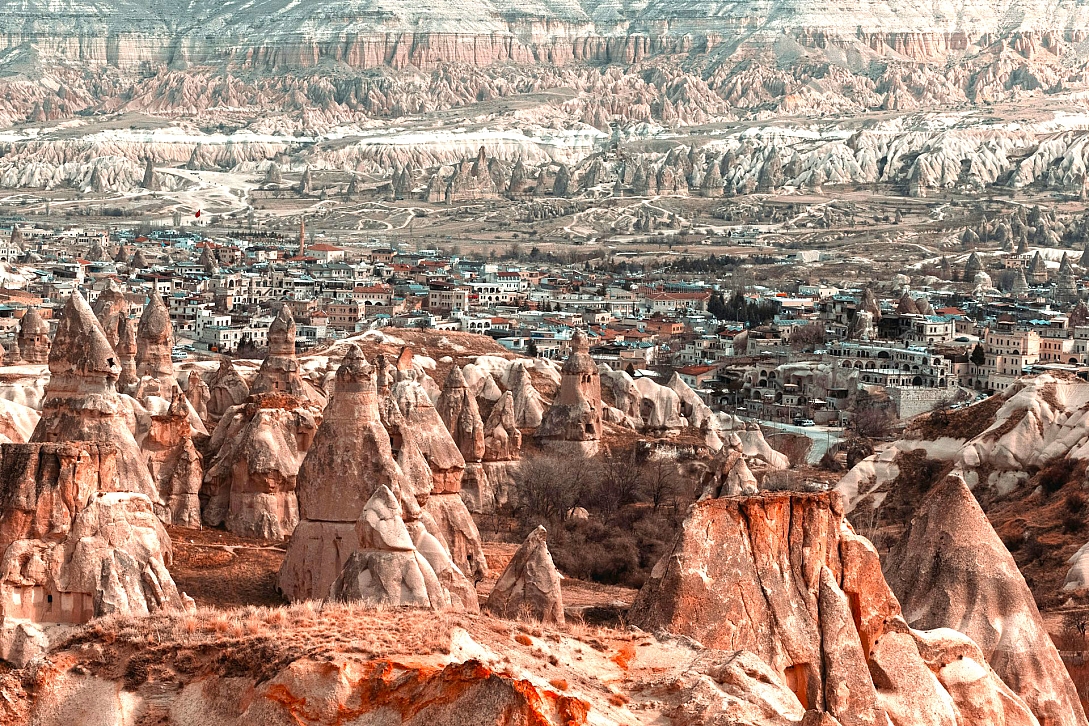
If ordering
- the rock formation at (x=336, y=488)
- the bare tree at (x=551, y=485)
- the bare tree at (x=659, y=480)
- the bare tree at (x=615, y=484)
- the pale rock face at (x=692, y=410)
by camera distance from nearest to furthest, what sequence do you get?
1. the rock formation at (x=336, y=488)
2. the bare tree at (x=551, y=485)
3. the bare tree at (x=615, y=484)
4. the bare tree at (x=659, y=480)
5. the pale rock face at (x=692, y=410)

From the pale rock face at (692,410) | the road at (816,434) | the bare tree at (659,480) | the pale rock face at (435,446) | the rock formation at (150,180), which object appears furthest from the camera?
the rock formation at (150,180)

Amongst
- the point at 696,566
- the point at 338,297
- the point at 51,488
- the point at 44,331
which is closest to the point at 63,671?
the point at 696,566

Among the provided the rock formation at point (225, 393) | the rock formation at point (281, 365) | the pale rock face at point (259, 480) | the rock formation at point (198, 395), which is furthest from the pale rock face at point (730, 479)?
the rock formation at point (198, 395)

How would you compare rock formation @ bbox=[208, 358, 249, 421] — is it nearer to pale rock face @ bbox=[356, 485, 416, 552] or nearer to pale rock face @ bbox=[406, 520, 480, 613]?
pale rock face @ bbox=[406, 520, 480, 613]

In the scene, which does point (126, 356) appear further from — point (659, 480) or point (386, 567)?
point (386, 567)

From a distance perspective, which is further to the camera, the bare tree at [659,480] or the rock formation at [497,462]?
the bare tree at [659,480]

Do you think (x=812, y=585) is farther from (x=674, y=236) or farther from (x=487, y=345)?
(x=674, y=236)

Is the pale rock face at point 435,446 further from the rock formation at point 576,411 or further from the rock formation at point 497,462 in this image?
the rock formation at point 576,411
